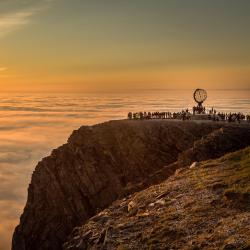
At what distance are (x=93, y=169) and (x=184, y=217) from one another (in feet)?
133

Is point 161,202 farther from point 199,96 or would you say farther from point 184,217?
point 199,96

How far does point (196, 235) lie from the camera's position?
28.9 metres

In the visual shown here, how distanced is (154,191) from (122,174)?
28.4m

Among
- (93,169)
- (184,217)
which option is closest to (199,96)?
(93,169)

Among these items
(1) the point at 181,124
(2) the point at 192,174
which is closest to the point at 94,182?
(1) the point at 181,124

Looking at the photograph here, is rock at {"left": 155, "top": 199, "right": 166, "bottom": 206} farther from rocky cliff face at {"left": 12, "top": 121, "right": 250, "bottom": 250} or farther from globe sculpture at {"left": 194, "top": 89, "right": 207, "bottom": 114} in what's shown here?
globe sculpture at {"left": 194, "top": 89, "right": 207, "bottom": 114}

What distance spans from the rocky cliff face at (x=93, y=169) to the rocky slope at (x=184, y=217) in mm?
26174

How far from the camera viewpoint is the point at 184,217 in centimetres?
3212

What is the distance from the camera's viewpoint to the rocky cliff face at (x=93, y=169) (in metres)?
68.9

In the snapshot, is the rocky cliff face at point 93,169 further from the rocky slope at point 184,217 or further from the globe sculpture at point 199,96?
the rocky slope at point 184,217

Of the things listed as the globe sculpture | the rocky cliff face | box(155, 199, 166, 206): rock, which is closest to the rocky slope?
box(155, 199, 166, 206): rock

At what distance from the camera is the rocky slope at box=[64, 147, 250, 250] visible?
28.3 meters

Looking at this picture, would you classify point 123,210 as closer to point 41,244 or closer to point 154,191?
point 154,191

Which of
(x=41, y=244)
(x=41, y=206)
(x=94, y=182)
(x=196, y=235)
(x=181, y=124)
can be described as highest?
(x=181, y=124)
